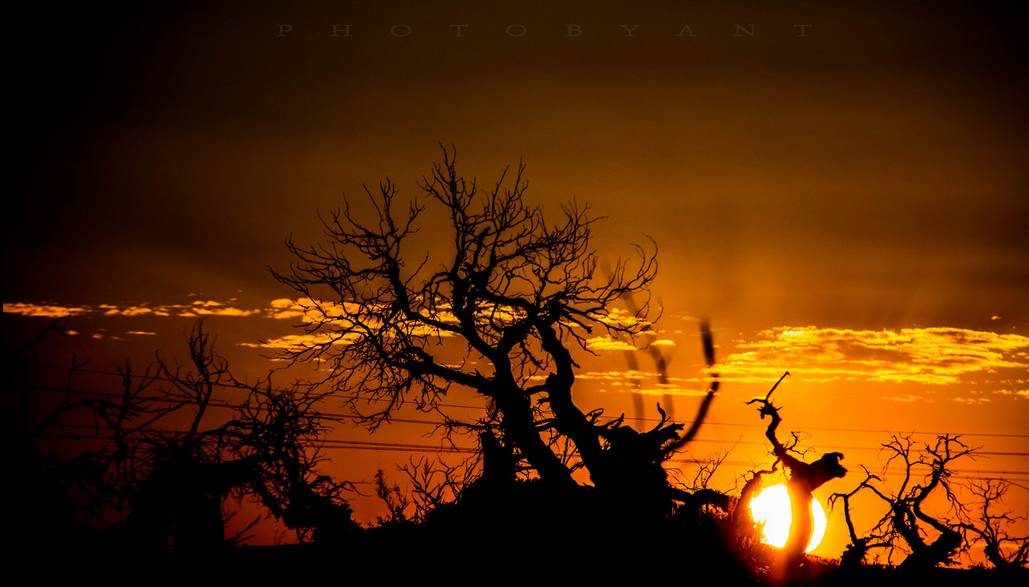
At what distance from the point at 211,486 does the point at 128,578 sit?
248 cm

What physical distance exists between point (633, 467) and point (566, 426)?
1566mm

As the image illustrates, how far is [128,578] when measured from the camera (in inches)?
519

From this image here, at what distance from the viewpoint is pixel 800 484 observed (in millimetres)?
17719

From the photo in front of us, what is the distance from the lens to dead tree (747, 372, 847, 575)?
57.4ft

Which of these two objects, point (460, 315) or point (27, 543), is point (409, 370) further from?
point (27, 543)

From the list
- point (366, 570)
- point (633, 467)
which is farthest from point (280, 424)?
point (633, 467)

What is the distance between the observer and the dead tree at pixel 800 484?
57.4ft

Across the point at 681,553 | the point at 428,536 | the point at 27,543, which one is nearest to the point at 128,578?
the point at 27,543

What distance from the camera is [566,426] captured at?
58.5 ft

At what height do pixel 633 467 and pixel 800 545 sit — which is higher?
pixel 633 467

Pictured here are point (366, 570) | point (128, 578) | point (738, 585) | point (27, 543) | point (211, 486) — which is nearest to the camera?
point (27, 543)

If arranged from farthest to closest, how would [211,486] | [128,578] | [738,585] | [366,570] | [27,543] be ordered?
1. [738,585]
2. [366,570]
3. [211,486]
4. [128,578]
5. [27,543]

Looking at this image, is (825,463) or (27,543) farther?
(825,463)

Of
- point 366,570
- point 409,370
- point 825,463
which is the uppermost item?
point 409,370
